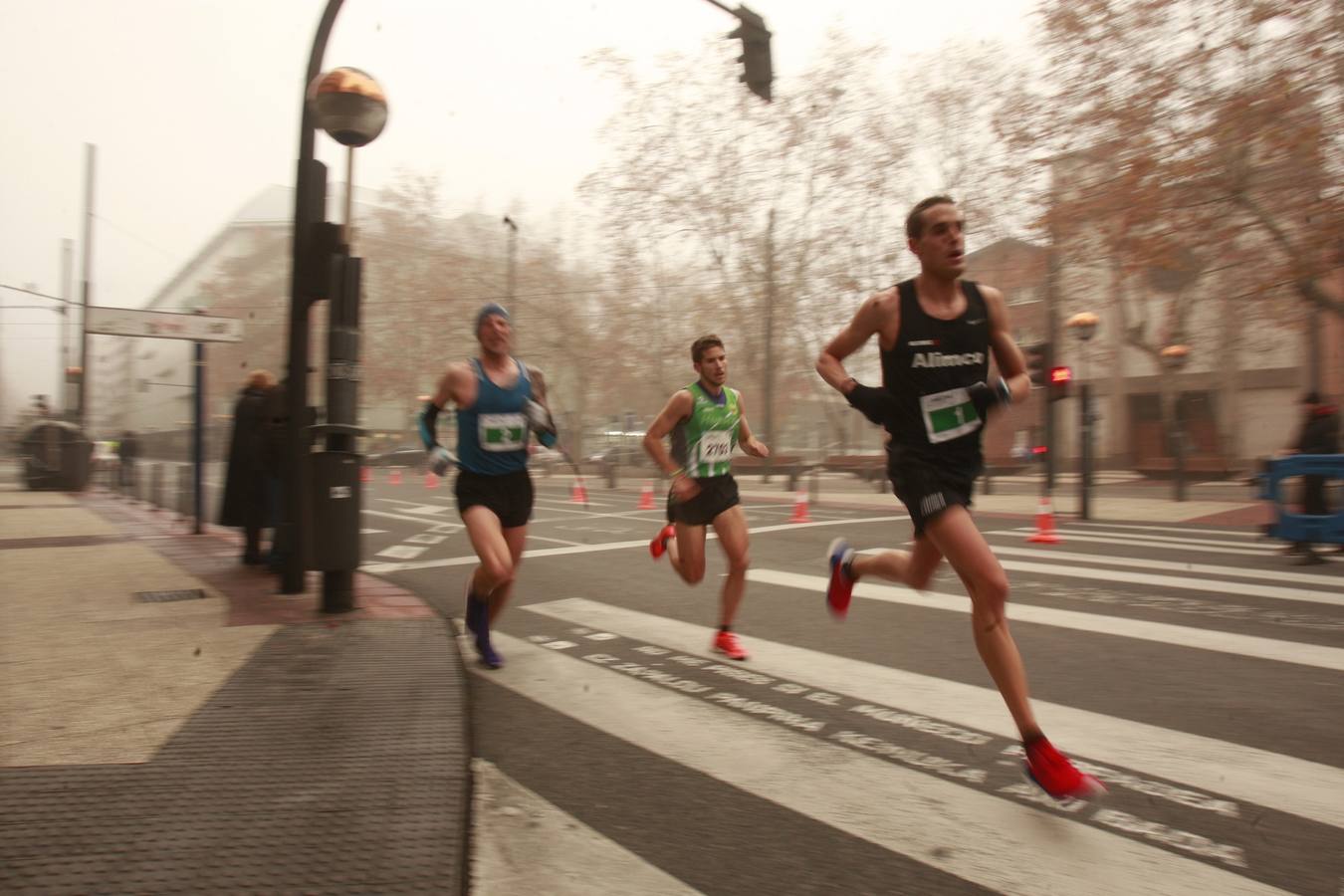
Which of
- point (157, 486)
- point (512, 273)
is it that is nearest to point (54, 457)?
point (157, 486)

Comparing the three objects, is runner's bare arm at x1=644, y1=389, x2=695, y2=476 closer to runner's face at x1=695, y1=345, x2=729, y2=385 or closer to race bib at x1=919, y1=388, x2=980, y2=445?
runner's face at x1=695, y1=345, x2=729, y2=385

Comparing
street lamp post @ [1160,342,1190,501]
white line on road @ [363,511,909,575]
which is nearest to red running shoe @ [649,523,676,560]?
white line on road @ [363,511,909,575]

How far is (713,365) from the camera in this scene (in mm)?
5320

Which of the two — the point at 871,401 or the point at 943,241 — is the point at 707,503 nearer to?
the point at 871,401

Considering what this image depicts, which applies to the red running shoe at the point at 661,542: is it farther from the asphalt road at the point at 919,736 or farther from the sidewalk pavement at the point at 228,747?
the sidewalk pavement at the point at 228,747

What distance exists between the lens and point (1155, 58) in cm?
1591

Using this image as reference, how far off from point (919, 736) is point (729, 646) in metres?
1.61

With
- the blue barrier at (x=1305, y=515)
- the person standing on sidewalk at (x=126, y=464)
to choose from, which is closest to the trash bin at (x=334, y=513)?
the blue barrier at (x=1305, y=515)

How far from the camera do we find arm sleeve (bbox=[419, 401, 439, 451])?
16.7 ft

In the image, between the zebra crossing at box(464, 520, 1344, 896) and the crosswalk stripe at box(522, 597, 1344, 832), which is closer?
the zebra crossing at box(464, 520, 1344, 896)

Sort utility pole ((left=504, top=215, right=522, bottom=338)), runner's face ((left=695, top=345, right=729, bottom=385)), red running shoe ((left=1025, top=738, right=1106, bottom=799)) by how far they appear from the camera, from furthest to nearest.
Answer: utility pole ((left=504, top=215, right=522, bottom=338)) → runner's face ((left=695, top=345, right=729, bottom=385)) → red running shoe ((left=1025, top=738, right=1106, bottom=799))

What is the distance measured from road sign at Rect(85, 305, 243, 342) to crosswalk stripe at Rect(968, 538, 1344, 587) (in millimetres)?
7194

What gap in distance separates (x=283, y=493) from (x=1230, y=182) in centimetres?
1447

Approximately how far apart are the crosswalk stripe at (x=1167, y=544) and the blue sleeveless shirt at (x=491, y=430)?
Answer: 832 cm
